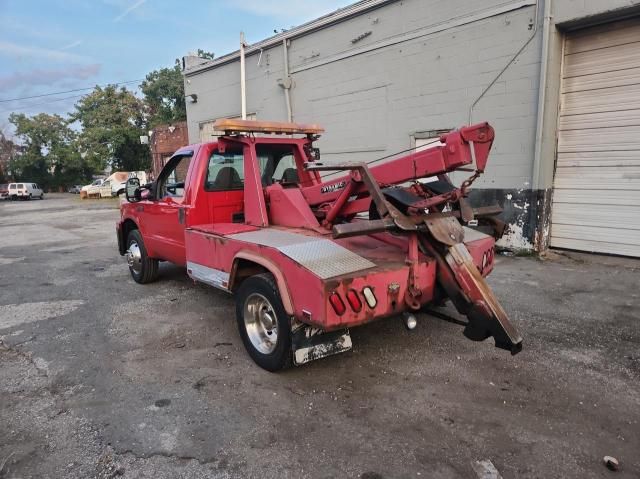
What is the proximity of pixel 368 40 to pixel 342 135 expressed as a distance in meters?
2.26

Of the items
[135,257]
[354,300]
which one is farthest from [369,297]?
[135,257]

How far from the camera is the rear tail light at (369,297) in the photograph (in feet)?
10.6

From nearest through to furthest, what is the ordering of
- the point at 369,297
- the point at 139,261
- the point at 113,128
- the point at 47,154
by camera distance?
the point at 369,297 → the point at 139,261 → the point at 113,128 → the point at 47,154

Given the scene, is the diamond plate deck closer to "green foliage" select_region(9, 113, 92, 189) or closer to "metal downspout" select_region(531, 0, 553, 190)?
"metal downspout" select_region(531, 0, 553, 190)

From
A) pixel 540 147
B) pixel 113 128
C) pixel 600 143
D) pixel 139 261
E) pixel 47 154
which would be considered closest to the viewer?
pixel 139 261

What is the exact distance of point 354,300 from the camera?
10.5 feet

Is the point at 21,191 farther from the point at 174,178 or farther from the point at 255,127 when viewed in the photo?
the point at 255,127

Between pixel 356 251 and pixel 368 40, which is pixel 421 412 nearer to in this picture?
pixel 356 251

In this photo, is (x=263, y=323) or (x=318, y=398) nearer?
(x=318, y=398)

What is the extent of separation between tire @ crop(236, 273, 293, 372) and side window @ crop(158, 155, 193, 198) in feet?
7.19

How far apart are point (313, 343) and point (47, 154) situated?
5689cm

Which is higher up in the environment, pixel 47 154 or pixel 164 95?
pixel 164 95

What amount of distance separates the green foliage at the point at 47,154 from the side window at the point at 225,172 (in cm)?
4811

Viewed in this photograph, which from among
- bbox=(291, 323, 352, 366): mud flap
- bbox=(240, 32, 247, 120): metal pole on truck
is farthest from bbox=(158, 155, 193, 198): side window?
bbox=(240, 32, 247, 120): metal pole on truck
